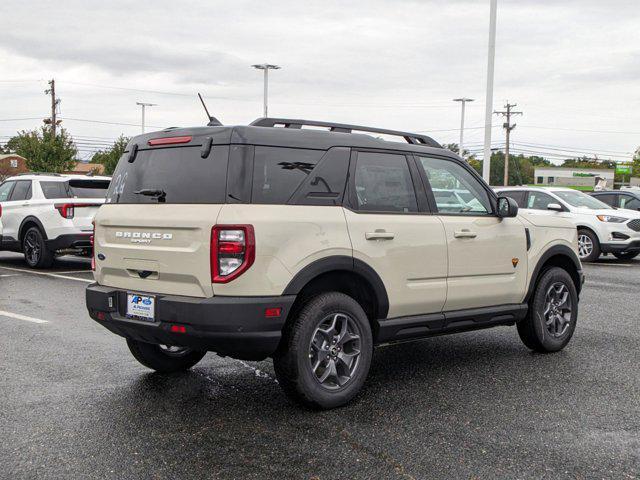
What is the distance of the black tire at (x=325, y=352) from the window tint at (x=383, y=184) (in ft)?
2.45

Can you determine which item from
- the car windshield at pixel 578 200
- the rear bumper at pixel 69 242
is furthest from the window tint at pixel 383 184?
the car windshield at pixel 578 200

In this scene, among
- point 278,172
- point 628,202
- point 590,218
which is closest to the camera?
point 278,172

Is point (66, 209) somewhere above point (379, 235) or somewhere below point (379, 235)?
below

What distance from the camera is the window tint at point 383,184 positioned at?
17.0 feet

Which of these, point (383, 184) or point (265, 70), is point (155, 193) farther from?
point (265, 70)

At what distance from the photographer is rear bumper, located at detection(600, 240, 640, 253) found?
15.7m

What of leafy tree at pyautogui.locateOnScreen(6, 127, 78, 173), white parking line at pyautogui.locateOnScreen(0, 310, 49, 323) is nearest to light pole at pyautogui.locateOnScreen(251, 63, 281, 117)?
leafy tree at pyautogui.locateOnScreen(6, 127, 78, 173)

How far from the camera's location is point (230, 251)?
14.4 ft

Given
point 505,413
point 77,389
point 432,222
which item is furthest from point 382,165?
point 77,389

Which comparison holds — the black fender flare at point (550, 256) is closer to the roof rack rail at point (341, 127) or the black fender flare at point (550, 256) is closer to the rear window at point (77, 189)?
the roof rack rail at point (341, 127)

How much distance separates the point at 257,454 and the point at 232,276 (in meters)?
1.05

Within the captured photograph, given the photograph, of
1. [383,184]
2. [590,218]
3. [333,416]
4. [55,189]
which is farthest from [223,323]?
[590,218]

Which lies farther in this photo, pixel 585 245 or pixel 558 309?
pixel 585 245

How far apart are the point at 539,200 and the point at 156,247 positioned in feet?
42.9
